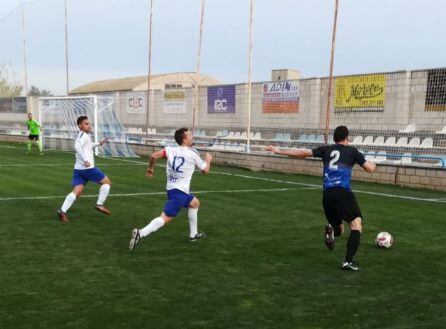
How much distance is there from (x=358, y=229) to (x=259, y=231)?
8.04 ft

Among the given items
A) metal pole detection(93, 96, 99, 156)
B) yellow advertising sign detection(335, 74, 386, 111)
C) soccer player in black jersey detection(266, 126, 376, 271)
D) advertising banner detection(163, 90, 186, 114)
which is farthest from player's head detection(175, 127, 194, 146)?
advertising banner detection(163, 90, 186, 114)

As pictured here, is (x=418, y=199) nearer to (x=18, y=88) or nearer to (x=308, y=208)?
(x=308, y=208)

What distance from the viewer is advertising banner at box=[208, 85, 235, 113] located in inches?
1050

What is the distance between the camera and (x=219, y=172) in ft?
58.7

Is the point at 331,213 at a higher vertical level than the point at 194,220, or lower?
higher

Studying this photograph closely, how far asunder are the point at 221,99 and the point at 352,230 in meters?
21.4

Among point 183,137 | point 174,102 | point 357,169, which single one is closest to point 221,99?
point 174,102

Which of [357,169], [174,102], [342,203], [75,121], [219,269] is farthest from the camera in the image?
[174,102]

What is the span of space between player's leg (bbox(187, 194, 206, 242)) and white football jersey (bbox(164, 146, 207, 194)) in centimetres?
26

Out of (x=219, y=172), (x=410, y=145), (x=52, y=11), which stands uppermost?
(x=52, y=11)

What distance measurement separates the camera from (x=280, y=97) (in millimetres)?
24500

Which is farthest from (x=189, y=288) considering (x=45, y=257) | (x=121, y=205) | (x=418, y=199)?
(x=418, y=199)

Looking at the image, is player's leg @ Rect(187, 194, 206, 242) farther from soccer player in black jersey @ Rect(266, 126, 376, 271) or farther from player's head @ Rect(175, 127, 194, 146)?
soccer player in black jersey @ Rect(266, 126, 376, 271)

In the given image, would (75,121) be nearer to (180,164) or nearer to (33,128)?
(33,128)
